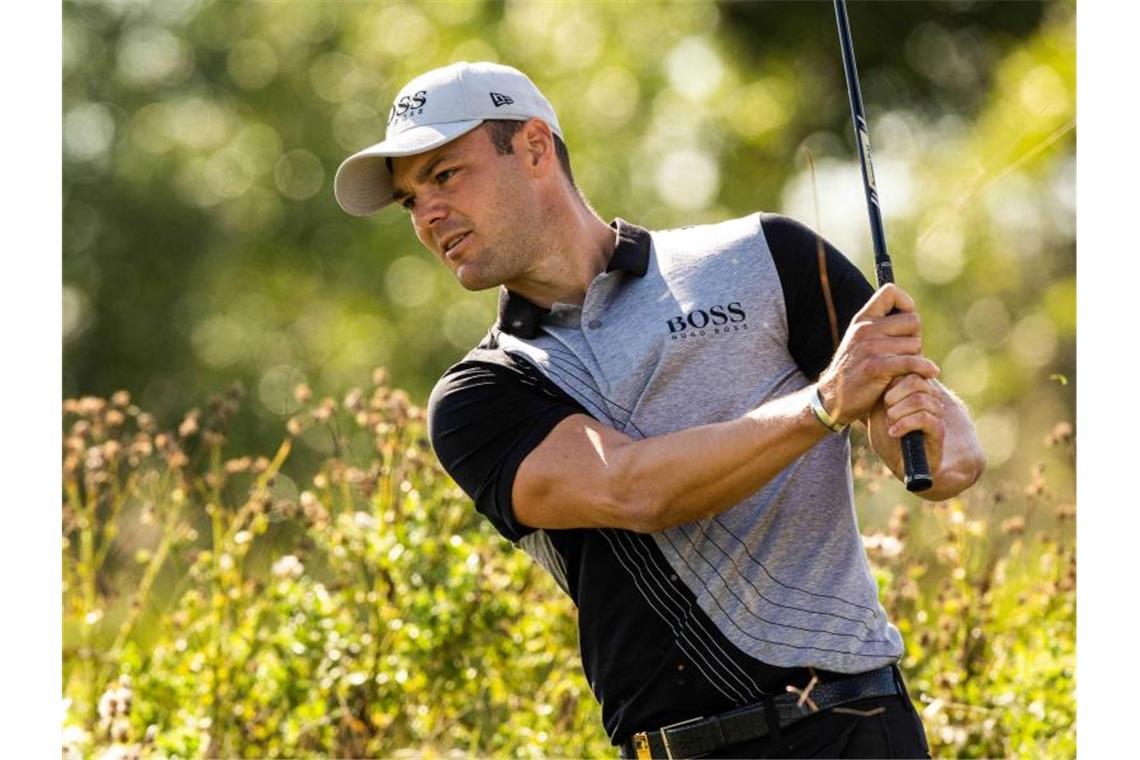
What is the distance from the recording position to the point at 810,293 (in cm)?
267

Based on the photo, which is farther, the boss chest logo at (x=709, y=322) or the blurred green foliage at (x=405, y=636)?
the blurred green foliage at (x=405, y=636)

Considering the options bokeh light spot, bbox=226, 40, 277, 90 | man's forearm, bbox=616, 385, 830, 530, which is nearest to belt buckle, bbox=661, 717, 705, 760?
man's forearm, bbox=616, 385, 830, 530

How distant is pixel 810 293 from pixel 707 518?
39 centimetres

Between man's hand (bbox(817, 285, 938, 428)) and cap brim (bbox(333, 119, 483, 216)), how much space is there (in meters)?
0.84

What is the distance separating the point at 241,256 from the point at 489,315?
2905 mm

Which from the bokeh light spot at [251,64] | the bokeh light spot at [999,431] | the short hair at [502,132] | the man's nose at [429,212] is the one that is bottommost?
the man's nose at [429,212]

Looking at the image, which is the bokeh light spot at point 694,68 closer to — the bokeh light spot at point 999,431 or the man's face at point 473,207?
the bokeh light spot at point 999,431

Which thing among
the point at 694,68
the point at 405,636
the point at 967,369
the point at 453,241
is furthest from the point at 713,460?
the point at 694,68

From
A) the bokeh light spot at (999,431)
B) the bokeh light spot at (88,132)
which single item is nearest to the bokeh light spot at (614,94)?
the bokeh light spot at (999,431)

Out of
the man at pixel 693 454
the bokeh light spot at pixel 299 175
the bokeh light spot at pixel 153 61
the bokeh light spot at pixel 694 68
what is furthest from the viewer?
the bokeh light spot at pixel 153 61

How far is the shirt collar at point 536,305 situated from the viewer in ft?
9.06

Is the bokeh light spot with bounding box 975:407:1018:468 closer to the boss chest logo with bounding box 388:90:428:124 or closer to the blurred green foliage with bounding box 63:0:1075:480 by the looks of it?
the blurred green foliage with bounding box 63:0:1075:480
